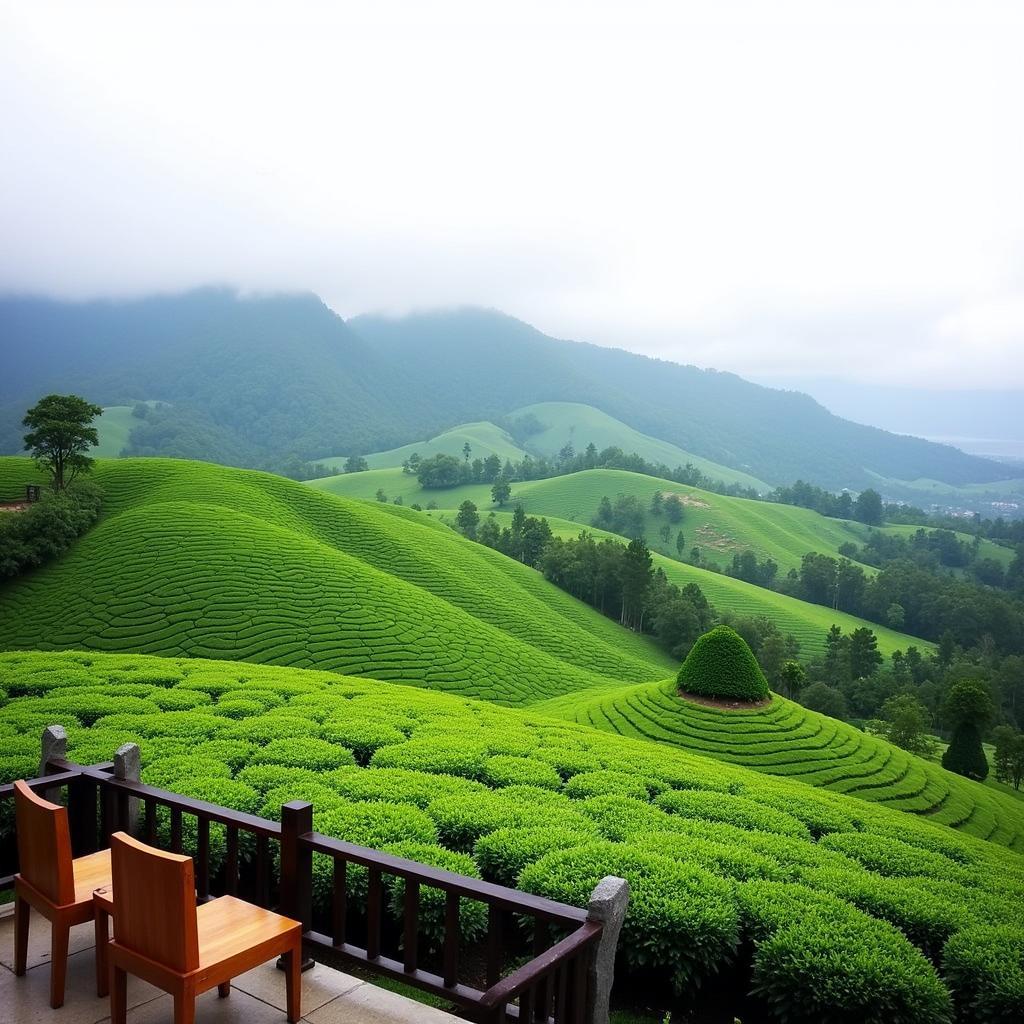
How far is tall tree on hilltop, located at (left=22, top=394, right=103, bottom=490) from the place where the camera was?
140ft

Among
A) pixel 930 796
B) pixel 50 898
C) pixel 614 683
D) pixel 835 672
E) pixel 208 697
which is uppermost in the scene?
pixel 50 898

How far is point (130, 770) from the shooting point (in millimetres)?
6578

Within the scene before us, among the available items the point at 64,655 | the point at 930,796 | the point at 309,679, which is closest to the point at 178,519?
the point at 64,655

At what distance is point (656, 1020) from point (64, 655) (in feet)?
56.2

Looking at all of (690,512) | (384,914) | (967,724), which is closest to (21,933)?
(384,914)

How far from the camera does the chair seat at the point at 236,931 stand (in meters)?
4.44

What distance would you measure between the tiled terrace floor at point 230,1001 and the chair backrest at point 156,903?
44.5 inches

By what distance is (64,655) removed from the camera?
1761 cm

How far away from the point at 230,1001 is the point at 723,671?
981 inches

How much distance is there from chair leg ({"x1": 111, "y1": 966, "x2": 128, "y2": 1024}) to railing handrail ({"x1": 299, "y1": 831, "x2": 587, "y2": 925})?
1347 millimetres

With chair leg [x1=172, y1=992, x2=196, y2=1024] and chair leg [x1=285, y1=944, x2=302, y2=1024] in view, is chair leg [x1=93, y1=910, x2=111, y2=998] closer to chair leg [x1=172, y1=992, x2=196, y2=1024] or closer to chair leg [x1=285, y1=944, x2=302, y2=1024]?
chair leg [x1=172, y1=992, x2=196, y2=1024]

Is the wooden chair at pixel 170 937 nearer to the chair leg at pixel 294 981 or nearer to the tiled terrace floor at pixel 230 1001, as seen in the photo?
A: the chair leg at pixel 294 981

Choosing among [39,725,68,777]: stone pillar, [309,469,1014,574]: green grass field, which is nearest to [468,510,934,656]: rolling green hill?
[309,469,1014,574]: green grass field

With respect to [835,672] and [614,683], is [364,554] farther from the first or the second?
[835,672]
